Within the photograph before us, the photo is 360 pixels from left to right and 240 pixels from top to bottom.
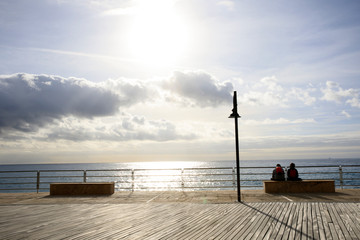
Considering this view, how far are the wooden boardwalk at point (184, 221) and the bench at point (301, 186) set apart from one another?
3.49 meters

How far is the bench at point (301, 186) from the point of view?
1395cm

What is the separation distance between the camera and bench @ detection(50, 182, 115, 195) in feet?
48.4

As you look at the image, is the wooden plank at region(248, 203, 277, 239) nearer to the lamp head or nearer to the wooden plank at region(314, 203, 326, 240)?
the wooden plank at region(314, 203, 326, 240)

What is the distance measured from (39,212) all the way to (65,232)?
11.5 feet

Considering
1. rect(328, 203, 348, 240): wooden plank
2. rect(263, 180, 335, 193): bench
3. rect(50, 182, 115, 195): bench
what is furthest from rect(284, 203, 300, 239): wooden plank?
rect(50, 182, 115, 195): bench

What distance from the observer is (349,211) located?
29.3ft

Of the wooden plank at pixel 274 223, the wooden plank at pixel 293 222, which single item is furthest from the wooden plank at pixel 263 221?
the wooden plank at pixel 293 222

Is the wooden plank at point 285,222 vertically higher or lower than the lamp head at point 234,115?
lower

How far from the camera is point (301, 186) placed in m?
14.0

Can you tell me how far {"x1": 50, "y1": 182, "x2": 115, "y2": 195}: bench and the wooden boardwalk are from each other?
3.74m

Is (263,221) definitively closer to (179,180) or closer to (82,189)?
(82,189)

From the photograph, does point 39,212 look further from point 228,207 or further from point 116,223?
point 228,207

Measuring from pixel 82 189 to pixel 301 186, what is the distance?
10.8 meters

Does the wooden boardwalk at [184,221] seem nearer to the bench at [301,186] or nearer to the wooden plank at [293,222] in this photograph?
the wooden plank at [293,222]
